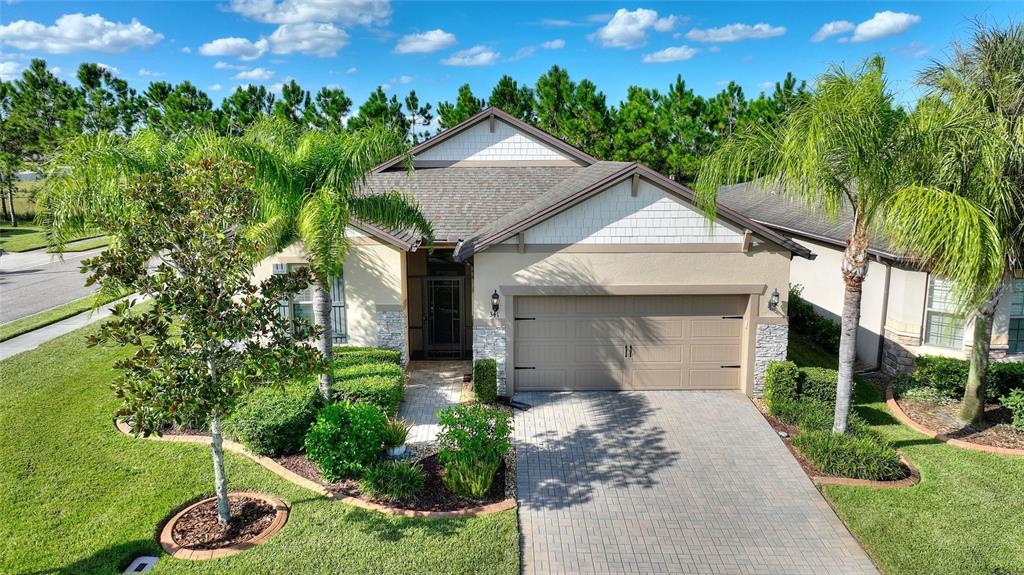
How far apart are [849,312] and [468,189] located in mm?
10392

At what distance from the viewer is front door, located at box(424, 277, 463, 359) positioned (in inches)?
604

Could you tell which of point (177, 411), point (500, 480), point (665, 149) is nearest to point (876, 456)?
point (500, 480)

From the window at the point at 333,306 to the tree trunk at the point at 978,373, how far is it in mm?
12249

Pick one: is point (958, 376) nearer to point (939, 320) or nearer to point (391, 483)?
point (939, 320)

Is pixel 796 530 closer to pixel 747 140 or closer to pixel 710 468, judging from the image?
pixel 710 468

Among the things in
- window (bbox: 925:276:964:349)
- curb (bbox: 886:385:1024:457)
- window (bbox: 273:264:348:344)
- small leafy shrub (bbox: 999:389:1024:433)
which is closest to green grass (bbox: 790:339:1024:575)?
curb (bbox: 886:385:1024:457)

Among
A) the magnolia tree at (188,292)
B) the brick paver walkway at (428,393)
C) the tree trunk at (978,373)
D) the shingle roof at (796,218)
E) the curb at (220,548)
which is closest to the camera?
the magnolia tree at (188,292)

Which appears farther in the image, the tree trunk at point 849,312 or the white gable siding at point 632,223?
the white gable siding at point 632,223

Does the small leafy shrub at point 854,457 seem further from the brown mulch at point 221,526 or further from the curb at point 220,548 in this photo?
→ the brown mulch at point 221,526

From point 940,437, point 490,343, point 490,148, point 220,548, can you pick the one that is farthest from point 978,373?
point 490,148

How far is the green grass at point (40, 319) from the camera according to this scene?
1666 centimetres

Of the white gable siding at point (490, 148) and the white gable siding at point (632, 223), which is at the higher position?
the white gable siding at point (490, 148)

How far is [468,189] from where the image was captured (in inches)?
671

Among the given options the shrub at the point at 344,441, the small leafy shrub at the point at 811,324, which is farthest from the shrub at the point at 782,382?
the shrub at the point at 344,441
